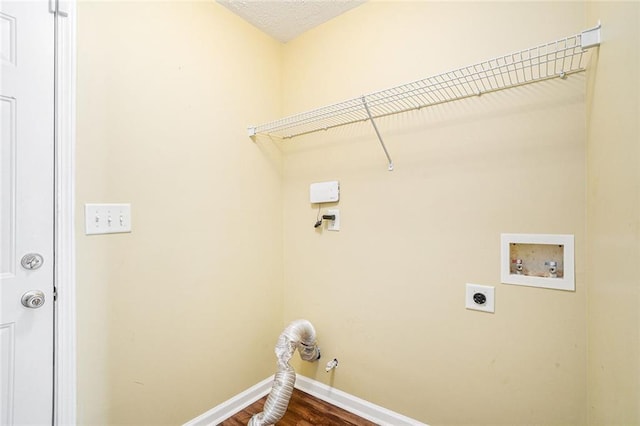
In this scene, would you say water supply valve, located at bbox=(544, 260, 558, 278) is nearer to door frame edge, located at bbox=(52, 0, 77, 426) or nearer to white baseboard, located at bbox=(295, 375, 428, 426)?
white baseboard, located at bbox=(295, 375, 428, 426)

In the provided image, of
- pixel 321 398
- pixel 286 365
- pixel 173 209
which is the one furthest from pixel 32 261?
pixel 321 398

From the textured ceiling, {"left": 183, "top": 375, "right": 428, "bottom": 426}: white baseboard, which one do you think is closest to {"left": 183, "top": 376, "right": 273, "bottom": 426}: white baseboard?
{"left": 183, "top": 375, "right": 428, "bottom": 426}: white baseboard

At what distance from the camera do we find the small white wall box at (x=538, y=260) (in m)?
1.14

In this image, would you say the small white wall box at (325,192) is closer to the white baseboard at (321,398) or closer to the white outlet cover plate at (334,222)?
the white outlet cover plate at (334,222)

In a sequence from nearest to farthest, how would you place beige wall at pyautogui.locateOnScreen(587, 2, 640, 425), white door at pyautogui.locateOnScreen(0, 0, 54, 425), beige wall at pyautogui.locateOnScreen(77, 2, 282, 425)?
1. beige wall at pyautogui.locateOnScreen(587, 2, 640, 425)
2. white door at pyautogui.locateOnScreen(0, 0, 54, 425)
3. beige wall at pyautogui.locateOnScreen(77, 2, 282, 425)

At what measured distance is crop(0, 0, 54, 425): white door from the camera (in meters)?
1.01

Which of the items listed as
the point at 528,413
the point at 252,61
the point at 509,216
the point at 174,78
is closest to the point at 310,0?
the point at 252,61

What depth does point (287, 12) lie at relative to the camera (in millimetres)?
1750

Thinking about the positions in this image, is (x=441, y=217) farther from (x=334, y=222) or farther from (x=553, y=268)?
(x=334, y=222)

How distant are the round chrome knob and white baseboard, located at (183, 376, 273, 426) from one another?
961 mm

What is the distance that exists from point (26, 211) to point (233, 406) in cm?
146

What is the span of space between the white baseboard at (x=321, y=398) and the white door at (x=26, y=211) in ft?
2.55

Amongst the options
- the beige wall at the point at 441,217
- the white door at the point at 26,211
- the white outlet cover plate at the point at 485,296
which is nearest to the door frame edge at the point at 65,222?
the white door at the point at 26,211

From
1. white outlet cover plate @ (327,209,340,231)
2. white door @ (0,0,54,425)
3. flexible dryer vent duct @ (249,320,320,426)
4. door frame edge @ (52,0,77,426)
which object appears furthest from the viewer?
white outlet cover plate @ (327,209,340,231)
